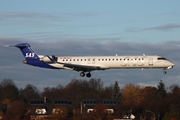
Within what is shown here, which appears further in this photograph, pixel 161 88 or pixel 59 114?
pixel 161 88

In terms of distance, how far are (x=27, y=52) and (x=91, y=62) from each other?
556 inches

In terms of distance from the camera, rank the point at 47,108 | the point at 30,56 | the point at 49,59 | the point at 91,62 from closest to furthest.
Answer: the point at 91,62
the point at 49,59
the point at 30,56
the point at 47,108

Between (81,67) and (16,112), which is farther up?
(81,67)

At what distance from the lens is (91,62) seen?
349 feet

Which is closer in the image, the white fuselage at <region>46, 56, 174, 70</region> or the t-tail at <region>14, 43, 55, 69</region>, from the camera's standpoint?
the white fuselage at <region>46, 56, 174, 70</region>

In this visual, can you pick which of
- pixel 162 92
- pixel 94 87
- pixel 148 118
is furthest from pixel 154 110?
pixel 94 87

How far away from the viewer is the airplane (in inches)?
4048

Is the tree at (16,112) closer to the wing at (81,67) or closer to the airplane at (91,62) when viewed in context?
the airplane at (91,62)

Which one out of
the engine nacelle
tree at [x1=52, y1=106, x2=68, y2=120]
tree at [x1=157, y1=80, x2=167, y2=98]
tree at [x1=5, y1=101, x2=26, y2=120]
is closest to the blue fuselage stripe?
the engine nacelle

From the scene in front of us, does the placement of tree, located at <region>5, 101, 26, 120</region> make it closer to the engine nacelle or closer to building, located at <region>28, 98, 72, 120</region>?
building, located at <region>28, 98, 72, 120</region>

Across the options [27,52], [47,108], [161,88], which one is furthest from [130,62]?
[161,88]

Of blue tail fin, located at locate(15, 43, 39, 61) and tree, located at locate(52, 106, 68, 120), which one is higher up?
blue tail fin, located at locate(15, 43, 39, 61)

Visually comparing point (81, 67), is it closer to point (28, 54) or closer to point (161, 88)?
point (28, 54)

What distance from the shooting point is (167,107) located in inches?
5310
